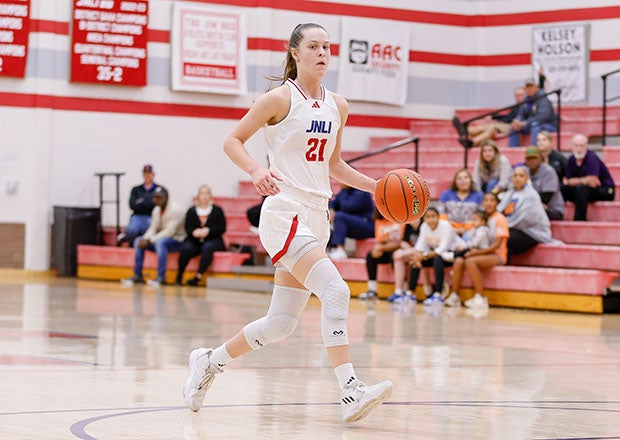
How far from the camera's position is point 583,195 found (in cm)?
1424

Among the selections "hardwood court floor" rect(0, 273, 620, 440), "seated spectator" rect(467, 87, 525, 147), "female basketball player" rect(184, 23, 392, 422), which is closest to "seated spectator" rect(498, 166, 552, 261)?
"hardwood court floor" rect(0, 273, 620, 440)

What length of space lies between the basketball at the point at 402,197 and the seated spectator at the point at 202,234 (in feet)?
35.7

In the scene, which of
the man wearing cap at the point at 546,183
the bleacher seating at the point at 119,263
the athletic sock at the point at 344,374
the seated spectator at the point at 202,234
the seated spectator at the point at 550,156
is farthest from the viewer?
the bleacher seating at the point at 119,263

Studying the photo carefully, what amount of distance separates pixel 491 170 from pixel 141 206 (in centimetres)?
526

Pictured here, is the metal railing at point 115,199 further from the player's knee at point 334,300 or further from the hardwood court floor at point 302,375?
the player's knee at point 334,300

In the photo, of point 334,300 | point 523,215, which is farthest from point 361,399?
point 523,215

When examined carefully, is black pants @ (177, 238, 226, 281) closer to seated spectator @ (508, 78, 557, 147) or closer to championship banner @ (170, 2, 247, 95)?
championship banner @ (170, 2, 247, 95)

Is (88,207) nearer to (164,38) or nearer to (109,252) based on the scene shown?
(109,252)

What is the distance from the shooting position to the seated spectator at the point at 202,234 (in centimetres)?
1630

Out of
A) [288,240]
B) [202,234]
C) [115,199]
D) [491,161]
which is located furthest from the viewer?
[115,199]

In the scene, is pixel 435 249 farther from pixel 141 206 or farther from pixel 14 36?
pixel 14 36

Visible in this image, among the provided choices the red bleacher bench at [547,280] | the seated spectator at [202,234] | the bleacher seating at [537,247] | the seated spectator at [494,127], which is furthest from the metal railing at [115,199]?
the red bleacher bench at [547,280]

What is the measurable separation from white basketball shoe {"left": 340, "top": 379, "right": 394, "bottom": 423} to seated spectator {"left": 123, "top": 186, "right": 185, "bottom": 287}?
1164 cm

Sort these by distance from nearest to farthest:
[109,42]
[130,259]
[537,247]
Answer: [537,247], [130,259], [109,42]
